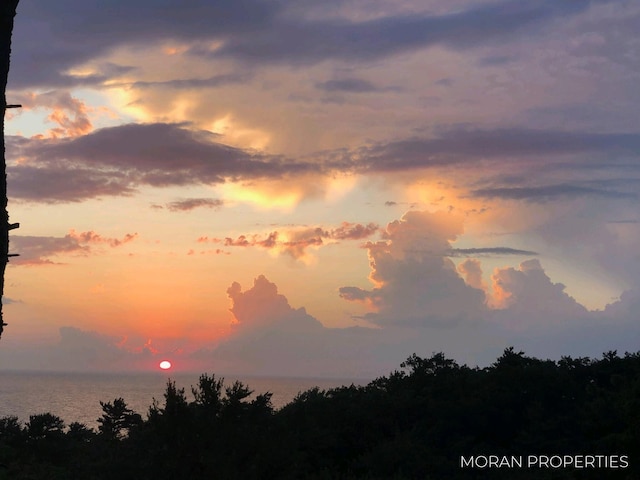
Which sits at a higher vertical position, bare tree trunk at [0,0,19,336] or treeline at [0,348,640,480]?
bare tree trunk at [0,0,19,336]

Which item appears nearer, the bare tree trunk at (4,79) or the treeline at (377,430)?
the bare tree trunk at (4,79)

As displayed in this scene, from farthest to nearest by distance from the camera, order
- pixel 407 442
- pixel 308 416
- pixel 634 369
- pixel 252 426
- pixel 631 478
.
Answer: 1. pixel 634 369
2. pixel 308 416
3. pixel 407 442
4. pixel 252 426
5. pixel 631 478

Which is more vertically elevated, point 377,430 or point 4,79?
point 4,79

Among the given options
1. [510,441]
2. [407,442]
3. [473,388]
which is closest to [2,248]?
[407,442]

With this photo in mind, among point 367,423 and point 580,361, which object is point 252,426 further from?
point 580,361

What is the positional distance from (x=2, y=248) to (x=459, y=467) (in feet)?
122

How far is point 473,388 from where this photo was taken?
52906 mm

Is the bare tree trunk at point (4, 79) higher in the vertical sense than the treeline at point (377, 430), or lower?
higher

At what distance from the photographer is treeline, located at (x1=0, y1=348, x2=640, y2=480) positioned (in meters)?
31.4

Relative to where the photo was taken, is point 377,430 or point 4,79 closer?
point 4,79

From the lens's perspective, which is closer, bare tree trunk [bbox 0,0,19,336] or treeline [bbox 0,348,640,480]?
bare tree trunk [bbox 0,0,19,336]

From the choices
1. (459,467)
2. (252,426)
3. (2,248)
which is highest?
(2,248)

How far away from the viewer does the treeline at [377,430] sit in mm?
31438

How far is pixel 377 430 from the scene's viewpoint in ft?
152
